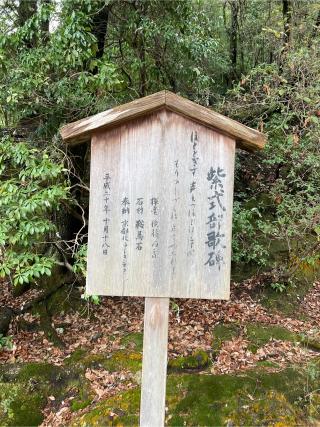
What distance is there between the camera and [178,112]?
109 inches

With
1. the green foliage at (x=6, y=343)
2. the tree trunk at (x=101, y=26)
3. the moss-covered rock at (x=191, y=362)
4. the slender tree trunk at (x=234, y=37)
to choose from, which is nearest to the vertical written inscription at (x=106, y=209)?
the moss-covered rock at (x=191, y=362)

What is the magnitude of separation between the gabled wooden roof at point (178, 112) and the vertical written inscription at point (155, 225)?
67 centimetres

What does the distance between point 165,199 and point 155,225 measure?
21cm

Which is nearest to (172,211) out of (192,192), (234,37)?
(192,192)

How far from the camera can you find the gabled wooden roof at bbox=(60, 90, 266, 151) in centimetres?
271

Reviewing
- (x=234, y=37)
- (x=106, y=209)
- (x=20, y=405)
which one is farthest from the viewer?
(x=234, y=37)

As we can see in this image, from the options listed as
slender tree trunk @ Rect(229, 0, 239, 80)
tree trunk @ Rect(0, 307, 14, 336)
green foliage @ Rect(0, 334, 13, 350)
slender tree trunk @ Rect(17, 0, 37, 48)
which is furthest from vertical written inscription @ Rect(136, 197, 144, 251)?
slender tree trunk @ Rect(229, 0, 239, 80)

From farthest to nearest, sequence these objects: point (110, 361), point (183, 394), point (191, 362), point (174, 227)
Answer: point (110, 361) → point (191, 362) → point (183, 394) → point (174, 227)

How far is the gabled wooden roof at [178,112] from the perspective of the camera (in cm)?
271

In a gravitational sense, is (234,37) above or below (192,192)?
above

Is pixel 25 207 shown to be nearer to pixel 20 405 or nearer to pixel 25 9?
pixel 20 405

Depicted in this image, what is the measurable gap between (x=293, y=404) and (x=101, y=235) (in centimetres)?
293

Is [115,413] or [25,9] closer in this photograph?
[115,413]

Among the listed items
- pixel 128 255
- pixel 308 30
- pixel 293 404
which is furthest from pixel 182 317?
pixel 308 30
